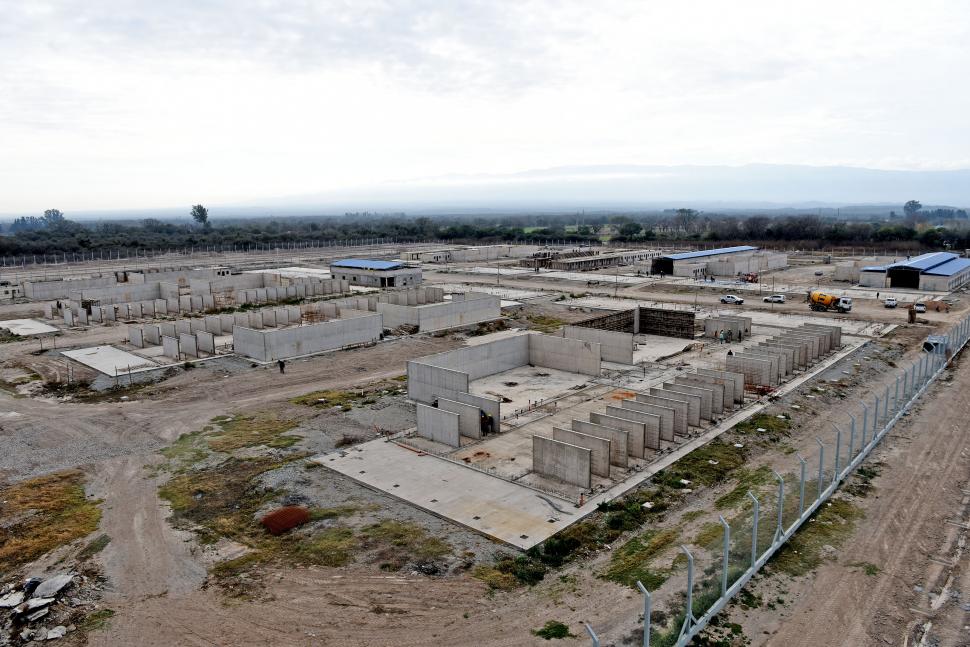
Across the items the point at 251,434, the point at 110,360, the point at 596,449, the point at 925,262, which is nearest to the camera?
the point at 596,449

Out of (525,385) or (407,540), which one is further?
(525,385)

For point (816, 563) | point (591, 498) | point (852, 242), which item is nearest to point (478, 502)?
point (591, 498)

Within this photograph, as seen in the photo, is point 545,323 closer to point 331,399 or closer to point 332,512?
point 331,399

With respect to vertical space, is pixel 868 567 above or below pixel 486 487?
below

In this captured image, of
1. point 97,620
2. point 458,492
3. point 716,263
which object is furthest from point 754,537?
point 716,263

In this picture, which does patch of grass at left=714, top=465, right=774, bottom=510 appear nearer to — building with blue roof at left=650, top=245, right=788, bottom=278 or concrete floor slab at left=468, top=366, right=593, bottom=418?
concrete floor slab at left=468, top=366, right=593, bottom=418

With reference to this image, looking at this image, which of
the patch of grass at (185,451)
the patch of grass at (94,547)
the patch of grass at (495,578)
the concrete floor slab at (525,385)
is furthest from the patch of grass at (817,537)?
the patch of grass at (185,451)

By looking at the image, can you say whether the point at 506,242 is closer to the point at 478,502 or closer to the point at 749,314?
the point at 749,314

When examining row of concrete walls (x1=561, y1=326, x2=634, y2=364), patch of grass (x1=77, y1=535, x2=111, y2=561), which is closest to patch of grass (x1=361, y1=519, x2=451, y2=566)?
patch of grass (x1=77, y1=535, x2=111, y2=561)
